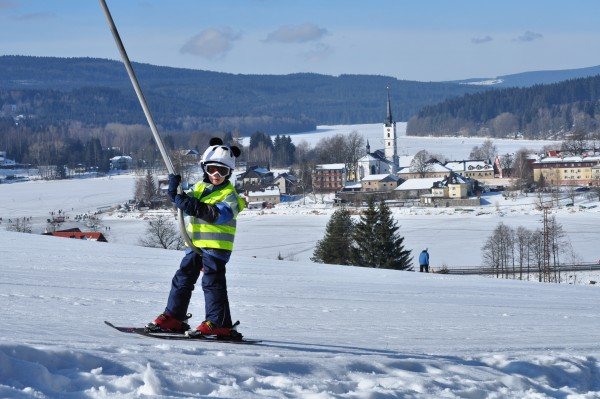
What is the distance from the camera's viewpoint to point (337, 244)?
104 feet

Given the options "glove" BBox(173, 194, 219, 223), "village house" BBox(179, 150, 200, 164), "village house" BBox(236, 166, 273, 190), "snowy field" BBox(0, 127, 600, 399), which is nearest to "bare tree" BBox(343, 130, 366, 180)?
"village house" BBox(236, 166, 273, 190)

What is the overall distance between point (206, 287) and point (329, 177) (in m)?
89.9

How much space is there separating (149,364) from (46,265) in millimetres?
6116

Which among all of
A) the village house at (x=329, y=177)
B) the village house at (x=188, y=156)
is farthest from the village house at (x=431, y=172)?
the village house at (x=188, y=156)

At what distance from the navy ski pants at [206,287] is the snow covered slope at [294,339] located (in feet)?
0.95

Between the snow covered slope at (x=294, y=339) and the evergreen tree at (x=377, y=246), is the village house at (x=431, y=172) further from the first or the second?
the snow covered slope at (x=294, y=339)

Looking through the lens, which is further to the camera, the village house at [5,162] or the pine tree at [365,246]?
the village house at [5,162]

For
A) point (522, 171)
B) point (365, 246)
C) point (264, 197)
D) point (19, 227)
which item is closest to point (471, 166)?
point (522, 171)

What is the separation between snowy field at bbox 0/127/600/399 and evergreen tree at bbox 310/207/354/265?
16000 millimetres

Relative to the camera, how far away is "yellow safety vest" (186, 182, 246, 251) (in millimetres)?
5465

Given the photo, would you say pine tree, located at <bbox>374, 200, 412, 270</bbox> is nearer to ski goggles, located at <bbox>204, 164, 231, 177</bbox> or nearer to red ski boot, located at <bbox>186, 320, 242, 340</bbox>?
red ski boot, located at <bbox>186, 320, 242, 340</bbox>

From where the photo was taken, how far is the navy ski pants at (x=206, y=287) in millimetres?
5535

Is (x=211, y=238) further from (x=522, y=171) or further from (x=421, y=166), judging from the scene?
(x=421, y=166)

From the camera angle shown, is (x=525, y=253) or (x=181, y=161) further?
(x=525, y=253)
